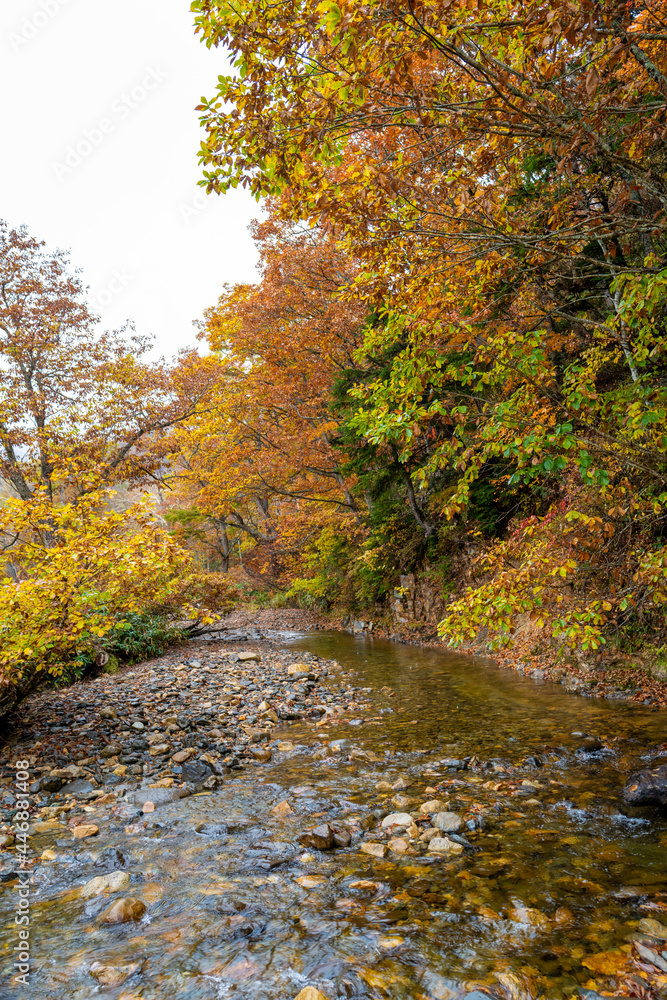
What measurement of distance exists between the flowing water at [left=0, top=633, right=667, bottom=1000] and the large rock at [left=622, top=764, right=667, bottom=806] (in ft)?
0.46

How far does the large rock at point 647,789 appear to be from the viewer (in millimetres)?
3848

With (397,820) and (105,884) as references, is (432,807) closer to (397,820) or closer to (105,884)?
(397,820)

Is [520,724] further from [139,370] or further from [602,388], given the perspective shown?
[139,370]

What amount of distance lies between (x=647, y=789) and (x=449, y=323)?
419cm

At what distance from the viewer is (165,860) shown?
3.59 m

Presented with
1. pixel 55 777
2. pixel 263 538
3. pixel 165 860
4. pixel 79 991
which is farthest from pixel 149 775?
pixel 263 538

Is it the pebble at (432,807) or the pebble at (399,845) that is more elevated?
the pebble at (399,845)

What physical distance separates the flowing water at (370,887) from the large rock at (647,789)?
0.14 m

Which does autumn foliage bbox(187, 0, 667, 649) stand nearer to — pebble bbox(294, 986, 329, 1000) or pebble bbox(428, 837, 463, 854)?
pebble bbox(428, 837, 463, 854)

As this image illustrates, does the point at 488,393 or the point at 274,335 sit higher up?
the point at 274,335

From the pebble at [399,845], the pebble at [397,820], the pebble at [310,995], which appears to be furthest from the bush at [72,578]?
the pebble at [310,995]

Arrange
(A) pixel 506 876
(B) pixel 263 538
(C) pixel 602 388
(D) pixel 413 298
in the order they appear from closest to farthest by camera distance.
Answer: (A) pixel 506 876
(D) pixel 413 298
(C) pixel 602 388
(B) pixel 263 538

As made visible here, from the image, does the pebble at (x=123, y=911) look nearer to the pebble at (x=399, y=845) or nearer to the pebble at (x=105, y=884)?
the pebble at (x=105, y=884)

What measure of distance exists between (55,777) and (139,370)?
11.1 metres
